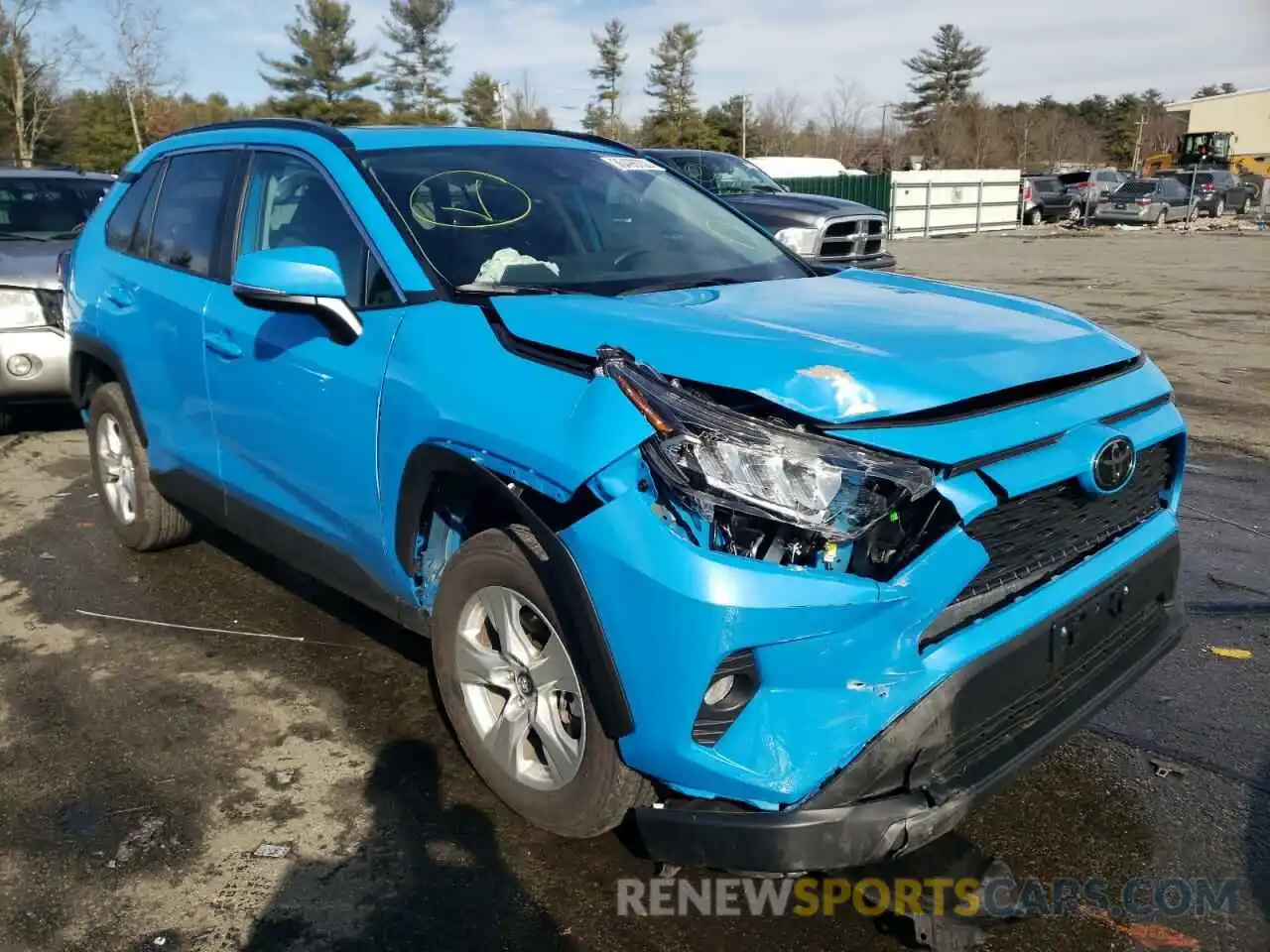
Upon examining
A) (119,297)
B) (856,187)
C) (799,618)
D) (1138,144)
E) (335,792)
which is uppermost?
(1138,144)

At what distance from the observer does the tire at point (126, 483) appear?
189 inches

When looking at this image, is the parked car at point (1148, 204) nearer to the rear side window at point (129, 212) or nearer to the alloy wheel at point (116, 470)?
the rear side window at point (129, 212)

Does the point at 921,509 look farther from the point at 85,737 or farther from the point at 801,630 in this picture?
the point at 85,737

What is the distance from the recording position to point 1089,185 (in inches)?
1389

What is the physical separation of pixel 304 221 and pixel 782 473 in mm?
2169

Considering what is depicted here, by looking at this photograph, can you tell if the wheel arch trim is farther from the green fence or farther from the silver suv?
the green fence

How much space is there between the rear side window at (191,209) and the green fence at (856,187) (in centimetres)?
2691

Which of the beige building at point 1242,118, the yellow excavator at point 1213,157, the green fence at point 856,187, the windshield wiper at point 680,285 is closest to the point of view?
the windshield wiper at point 680,285

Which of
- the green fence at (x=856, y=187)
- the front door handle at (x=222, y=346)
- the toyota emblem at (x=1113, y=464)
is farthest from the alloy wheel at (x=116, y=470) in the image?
the green fence at (x=856, y=187)

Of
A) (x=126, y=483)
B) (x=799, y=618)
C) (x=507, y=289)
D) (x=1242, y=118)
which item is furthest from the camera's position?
(x=1242, y=118)

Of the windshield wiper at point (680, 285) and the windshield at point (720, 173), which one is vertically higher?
the windshield at point (720, 173)

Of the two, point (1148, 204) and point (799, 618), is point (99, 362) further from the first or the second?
point (1148, 204)

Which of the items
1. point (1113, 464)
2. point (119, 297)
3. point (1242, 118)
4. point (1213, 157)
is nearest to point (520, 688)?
point (1113, 464)

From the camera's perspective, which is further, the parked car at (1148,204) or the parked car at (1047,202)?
the parked car at (1047,202)
